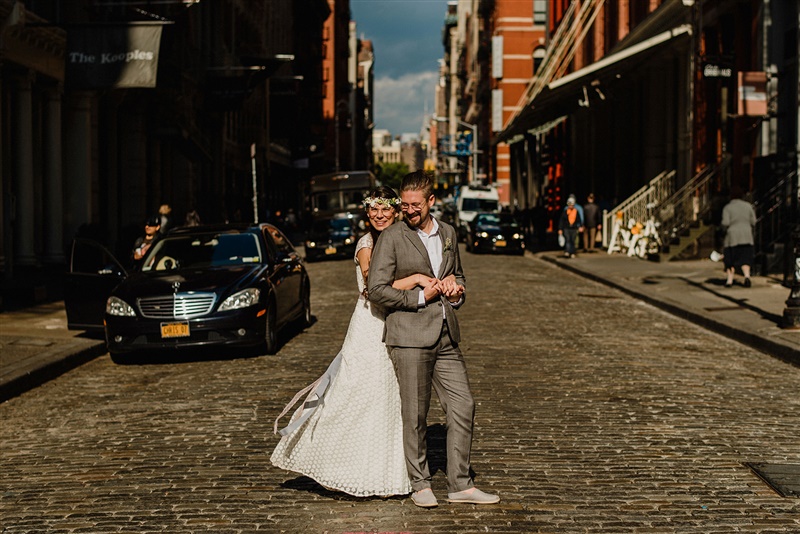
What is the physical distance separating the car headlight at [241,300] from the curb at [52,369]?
69.3 inches

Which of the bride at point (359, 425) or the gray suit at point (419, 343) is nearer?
the gray suit at point (419, 343)

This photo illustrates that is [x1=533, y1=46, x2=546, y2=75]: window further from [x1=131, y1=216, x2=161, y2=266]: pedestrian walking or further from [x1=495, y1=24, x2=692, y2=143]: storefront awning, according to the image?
[x1=131, y1=216, x2=161, y2=266]: pedestrian walking

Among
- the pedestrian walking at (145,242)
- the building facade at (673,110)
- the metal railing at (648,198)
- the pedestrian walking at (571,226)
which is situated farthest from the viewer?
the pedestrian walking at (571,226)

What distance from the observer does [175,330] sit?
1228 cm

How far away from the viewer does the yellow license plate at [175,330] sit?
40.3 ft

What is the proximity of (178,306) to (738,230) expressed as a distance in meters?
10.8

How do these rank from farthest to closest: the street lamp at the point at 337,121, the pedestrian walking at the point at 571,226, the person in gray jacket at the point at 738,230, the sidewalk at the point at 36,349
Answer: the street lamp at the point at 337,121
the pedestrian walking at the point at 571,226
the person in gray jacket at the point at 738,230
the sidewalk at the point at 36,349

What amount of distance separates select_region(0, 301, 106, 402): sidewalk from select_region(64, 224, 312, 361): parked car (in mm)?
394

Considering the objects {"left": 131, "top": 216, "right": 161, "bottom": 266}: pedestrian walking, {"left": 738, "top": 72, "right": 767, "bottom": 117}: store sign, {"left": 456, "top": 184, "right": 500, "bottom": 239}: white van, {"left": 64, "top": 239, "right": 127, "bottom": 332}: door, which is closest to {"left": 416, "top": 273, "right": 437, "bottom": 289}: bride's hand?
{"left": 64, "top": 239, "right": 127, "bottom": 332}: door

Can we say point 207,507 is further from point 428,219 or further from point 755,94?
point 755,94

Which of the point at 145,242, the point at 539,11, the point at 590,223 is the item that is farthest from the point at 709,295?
the point at 539,11

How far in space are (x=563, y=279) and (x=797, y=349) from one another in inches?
528

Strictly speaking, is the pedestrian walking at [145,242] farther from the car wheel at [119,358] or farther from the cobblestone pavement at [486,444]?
the car wheel at [119,358]

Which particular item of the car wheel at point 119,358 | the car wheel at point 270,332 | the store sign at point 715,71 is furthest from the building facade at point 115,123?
the store sign at point 715,71
